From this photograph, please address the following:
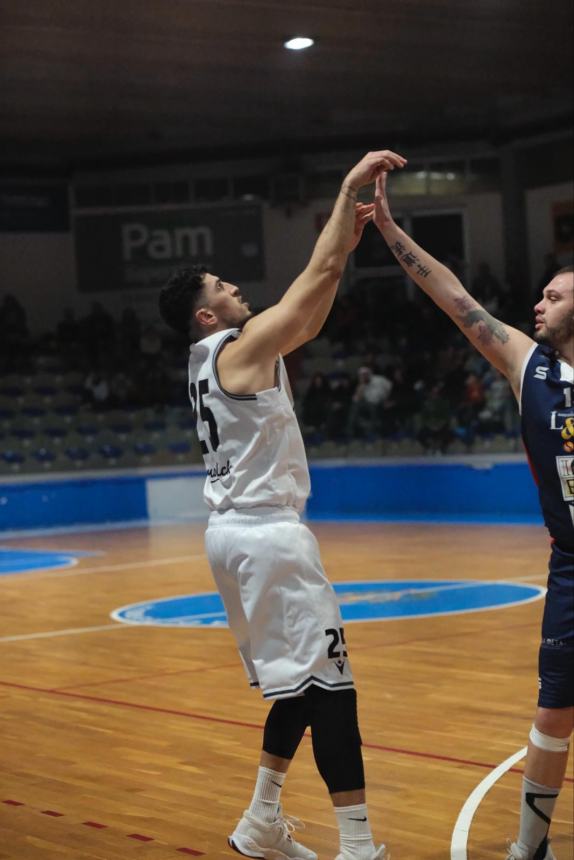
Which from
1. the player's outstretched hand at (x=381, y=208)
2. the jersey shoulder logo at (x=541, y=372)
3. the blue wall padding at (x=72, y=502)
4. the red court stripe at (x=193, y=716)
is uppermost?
the player's outstretched hand at (x=381, y=208)

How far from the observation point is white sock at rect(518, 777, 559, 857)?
162 inches

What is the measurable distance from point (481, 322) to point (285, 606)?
110cm

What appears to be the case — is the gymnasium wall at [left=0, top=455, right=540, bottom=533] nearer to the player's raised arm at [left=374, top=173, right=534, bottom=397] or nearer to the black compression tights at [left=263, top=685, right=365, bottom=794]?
the player's raised arm at [left=374, top=173, right=534, bottom=397]

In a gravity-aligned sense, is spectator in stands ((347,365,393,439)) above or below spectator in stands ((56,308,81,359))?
below

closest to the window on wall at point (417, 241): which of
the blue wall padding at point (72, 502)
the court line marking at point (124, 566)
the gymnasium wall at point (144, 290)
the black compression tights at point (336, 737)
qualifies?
the gymnasium wall at point (144, 290)

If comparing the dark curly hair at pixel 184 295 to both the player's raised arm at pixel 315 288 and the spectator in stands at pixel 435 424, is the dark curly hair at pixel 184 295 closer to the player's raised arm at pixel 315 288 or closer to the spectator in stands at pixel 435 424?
the player's raised arm at pixel 315 288

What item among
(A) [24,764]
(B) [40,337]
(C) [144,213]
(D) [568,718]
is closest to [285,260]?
(C) [144,213]

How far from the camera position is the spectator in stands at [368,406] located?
20.0 m

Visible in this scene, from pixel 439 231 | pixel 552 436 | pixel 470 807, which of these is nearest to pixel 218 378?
pixel 552 436

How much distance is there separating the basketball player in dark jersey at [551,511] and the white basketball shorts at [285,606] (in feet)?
2.03

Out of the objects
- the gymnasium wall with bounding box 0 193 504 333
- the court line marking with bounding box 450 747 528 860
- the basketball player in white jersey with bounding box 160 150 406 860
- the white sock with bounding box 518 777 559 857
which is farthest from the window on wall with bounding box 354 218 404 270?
the white sock with bounding box 518 777 559 857

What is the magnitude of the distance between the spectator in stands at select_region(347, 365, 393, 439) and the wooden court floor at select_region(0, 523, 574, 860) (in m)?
7.41

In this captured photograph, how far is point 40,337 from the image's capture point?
971 inches

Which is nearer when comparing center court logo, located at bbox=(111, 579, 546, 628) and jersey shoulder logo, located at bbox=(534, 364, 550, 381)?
jersey shoulder logo, located at bbox=(534, 364, 550, 381)
